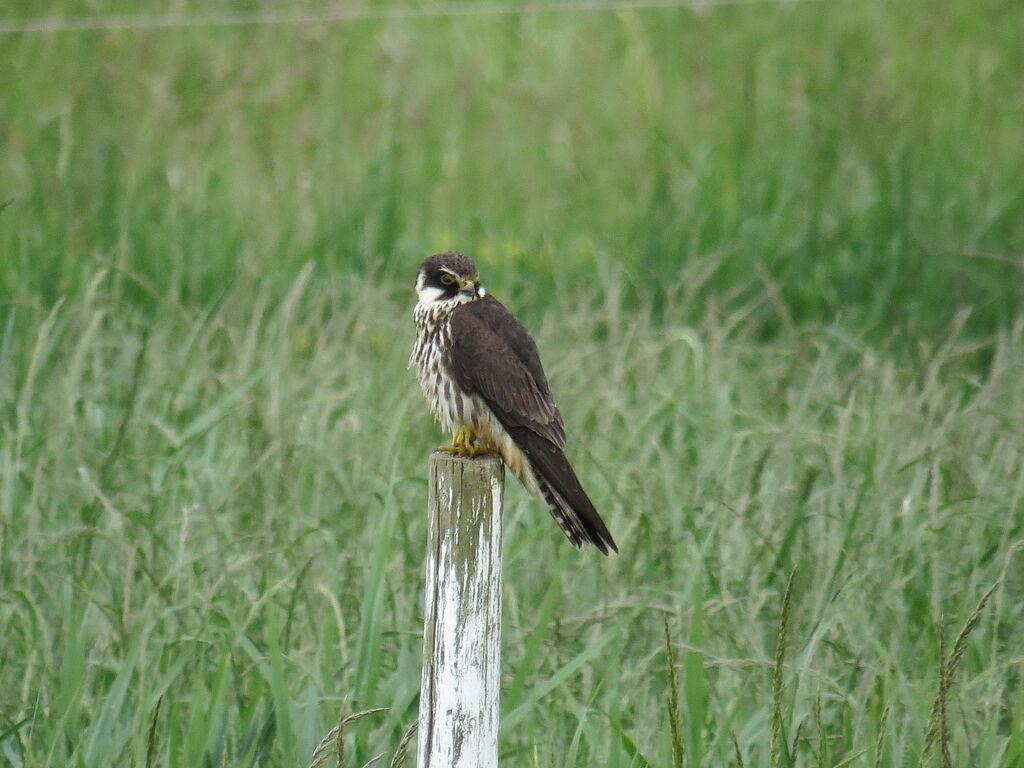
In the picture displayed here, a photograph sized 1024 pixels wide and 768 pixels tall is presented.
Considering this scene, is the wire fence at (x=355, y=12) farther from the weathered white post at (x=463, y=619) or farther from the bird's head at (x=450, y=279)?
the weathered white post at (x=463, y=619)

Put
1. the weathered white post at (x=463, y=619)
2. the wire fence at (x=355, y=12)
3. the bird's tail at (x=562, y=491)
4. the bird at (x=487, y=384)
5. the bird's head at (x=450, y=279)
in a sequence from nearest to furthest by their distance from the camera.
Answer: the weathered white post at (x=463, y=619) < the bird's tail at (x=562, y=491) < the bird at (x=487, y=384) < the bird's head at (x=450, y=279) < the wire fence at (x=355, y=12)

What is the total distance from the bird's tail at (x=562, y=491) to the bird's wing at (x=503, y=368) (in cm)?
3

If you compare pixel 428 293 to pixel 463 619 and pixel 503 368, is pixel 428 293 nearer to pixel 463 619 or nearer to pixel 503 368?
pixel 503 368

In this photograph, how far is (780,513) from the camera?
4.04 meters

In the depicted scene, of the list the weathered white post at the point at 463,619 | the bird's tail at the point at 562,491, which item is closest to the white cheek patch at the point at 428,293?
the bird's tail at the point at 562,491

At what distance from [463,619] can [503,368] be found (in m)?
0.90

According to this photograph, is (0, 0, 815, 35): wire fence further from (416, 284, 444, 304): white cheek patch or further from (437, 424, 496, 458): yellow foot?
(437, 424, 496, 458): yellow foot

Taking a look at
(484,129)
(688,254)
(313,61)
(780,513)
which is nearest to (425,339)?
(780,513)

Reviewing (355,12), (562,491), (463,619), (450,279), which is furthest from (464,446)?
(355,12)

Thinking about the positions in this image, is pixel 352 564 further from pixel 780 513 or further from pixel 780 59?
pixel 780 59

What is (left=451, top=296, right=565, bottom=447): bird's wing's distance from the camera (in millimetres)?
3072

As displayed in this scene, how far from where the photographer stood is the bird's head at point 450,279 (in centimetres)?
332

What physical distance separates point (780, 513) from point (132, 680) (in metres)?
1.85

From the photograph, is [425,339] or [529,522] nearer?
[425,339]
